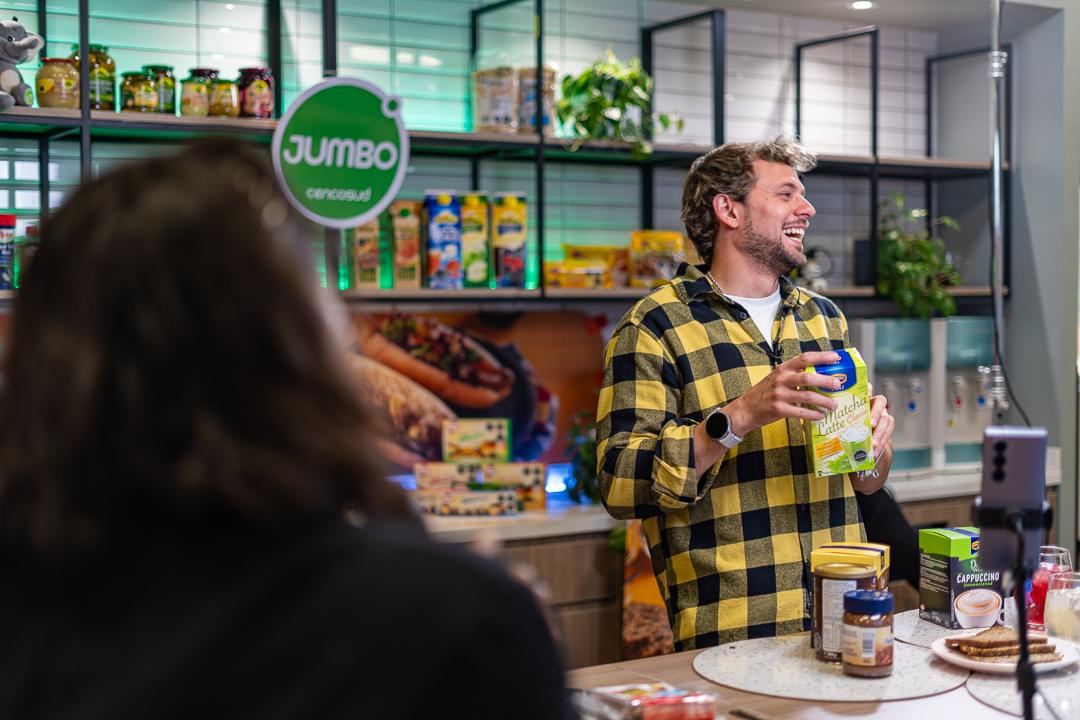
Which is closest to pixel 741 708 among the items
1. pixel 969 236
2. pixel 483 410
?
pixel 483 410

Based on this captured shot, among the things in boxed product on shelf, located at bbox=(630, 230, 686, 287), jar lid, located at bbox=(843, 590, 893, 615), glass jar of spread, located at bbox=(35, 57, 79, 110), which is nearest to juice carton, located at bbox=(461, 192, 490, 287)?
boxed product on shelf, located at bbox=(630, 230, 686, 287)

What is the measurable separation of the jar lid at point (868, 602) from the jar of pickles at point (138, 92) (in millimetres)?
2507

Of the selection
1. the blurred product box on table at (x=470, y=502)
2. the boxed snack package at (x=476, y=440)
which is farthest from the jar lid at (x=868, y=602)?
the boxed snack package at (x=476, y=440)

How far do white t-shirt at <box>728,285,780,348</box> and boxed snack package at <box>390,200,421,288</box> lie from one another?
1.56 metres

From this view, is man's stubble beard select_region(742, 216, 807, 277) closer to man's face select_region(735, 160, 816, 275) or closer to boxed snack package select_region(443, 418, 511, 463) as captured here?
man's face select_region(735, 160, 816, 275)

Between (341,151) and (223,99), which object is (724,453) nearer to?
(341,151)

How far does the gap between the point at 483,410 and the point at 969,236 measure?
236 cm

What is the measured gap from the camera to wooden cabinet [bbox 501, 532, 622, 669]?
371 centimetres

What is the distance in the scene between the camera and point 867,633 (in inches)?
70.2

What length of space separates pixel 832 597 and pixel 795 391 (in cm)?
38

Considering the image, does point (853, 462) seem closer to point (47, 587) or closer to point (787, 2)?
point (47, 587)

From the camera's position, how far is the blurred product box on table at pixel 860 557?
1883 millimetres

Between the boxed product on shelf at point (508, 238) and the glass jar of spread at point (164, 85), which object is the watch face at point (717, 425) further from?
the glass jar of spread at point (164, 85)

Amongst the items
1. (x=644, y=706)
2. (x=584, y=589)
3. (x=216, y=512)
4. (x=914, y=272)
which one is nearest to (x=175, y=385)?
(x=216, y=512)
